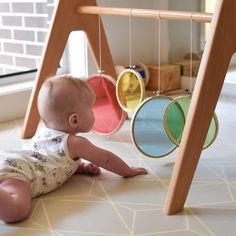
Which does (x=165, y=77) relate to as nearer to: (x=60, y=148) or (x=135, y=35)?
(x=135, y=35)

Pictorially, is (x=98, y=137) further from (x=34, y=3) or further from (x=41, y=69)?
(x=34, y=3)

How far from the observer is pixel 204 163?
51.5 inches

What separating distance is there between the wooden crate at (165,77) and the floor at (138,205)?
2.31ft

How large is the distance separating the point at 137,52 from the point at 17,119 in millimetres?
653

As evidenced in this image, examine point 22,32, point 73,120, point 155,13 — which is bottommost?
point 73,120

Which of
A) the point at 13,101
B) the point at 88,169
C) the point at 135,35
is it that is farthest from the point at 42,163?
the point at 135,35

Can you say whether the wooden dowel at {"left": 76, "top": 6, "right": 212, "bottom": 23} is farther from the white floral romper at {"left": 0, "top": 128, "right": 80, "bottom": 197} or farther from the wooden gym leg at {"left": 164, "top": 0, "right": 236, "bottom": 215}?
the white floral romper at {"left": 0, "top": 128, "right": 80, "bottom": 197}

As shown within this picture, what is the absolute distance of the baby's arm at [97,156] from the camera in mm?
1171

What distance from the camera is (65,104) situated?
1182 mm

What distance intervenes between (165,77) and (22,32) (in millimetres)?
599

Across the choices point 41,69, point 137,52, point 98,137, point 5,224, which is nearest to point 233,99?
point 137,52

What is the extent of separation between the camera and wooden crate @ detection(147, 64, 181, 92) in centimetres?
207

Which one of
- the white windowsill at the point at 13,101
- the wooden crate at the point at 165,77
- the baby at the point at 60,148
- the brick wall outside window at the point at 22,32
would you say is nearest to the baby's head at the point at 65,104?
the baby at the point at 60,148

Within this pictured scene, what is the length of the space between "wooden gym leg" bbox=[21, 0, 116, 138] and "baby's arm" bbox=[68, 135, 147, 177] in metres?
0.38
